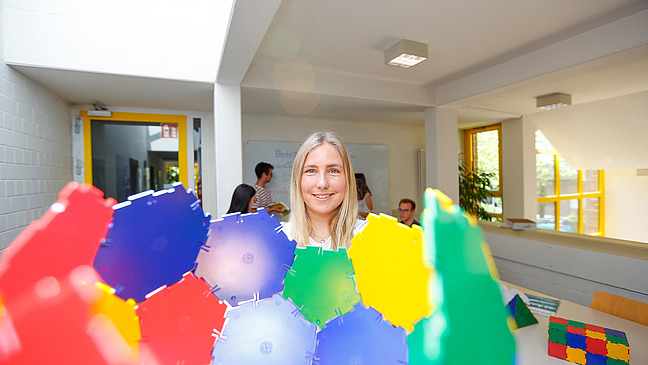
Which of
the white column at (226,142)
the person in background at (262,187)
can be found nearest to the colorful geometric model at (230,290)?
the white column at (226,142)

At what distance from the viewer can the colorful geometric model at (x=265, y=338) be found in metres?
0.34

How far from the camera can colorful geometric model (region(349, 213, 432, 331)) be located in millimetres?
351

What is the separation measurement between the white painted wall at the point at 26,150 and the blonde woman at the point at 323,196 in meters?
2.37

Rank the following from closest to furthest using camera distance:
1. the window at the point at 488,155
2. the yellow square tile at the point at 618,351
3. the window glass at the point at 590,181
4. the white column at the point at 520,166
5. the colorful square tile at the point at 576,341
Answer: the yellow square tile at the point at 618,351 → the colorful square tile at the point at 576,341 → the white column at the point at 520,166 → the window at the point at 488,155 → the window glass at the point at 590,181

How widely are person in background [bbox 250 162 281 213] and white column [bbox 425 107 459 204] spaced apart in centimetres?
218

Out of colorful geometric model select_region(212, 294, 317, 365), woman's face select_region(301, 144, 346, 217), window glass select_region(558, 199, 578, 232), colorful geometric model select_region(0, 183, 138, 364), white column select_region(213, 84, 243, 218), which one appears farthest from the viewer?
window glass select_region(558, 199, 578, 232)

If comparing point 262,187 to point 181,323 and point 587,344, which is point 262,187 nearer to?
point 587,344

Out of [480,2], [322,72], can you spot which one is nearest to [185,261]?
[480,2]

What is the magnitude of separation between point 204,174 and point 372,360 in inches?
159

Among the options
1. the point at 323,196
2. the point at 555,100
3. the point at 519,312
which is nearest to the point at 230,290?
the point at 323,196

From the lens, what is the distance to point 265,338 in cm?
35

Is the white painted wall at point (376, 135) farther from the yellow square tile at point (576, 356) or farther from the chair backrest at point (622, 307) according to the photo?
the yellow square tile at point (576, 356)

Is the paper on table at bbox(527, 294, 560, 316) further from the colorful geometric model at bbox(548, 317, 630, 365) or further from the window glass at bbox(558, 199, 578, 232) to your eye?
the window glass at bbox(558, 199, 578, 232)

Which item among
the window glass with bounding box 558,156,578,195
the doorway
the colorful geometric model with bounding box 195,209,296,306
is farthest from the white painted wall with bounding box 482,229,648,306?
the doorway
